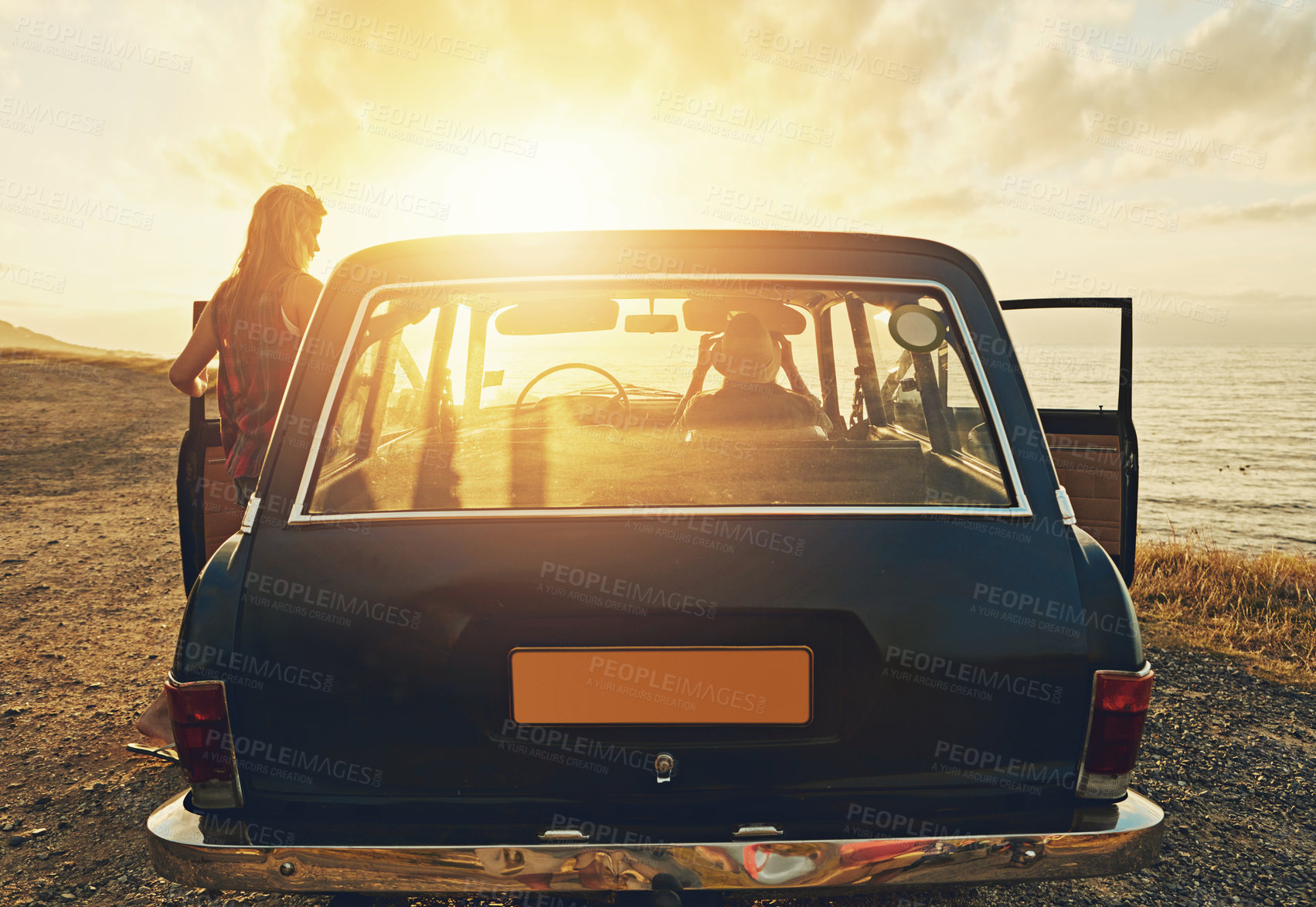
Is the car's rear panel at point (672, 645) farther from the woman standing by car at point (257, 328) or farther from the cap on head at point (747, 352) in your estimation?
the woman standing by car at point (257, 328)

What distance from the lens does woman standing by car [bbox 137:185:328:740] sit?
121 inches

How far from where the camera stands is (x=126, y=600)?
5590 mm

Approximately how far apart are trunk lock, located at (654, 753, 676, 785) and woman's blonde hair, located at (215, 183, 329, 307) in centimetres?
243

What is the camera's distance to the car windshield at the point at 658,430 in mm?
1829

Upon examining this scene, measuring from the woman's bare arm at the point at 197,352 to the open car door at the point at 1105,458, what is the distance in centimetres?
336

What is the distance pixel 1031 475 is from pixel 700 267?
0.87 m

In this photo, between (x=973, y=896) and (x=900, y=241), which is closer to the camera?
(x=900, y=241)

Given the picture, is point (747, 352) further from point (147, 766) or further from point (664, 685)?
point (147, 766)

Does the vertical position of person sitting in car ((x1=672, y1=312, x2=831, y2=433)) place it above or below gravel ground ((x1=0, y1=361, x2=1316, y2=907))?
above

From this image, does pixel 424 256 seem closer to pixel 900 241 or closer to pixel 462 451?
pixel 462 451

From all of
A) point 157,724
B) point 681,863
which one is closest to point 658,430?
point 681,863

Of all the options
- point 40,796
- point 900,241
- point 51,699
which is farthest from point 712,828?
point 51,699

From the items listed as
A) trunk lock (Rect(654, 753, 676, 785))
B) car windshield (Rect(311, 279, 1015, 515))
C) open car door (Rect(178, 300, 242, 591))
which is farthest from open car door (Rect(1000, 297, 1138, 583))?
open car door (Rect(178, 300, 242, 591))

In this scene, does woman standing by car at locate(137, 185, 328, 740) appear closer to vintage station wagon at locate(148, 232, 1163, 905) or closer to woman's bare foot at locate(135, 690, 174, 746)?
woman's bare foot at locate(135, 690, 174, 746)
